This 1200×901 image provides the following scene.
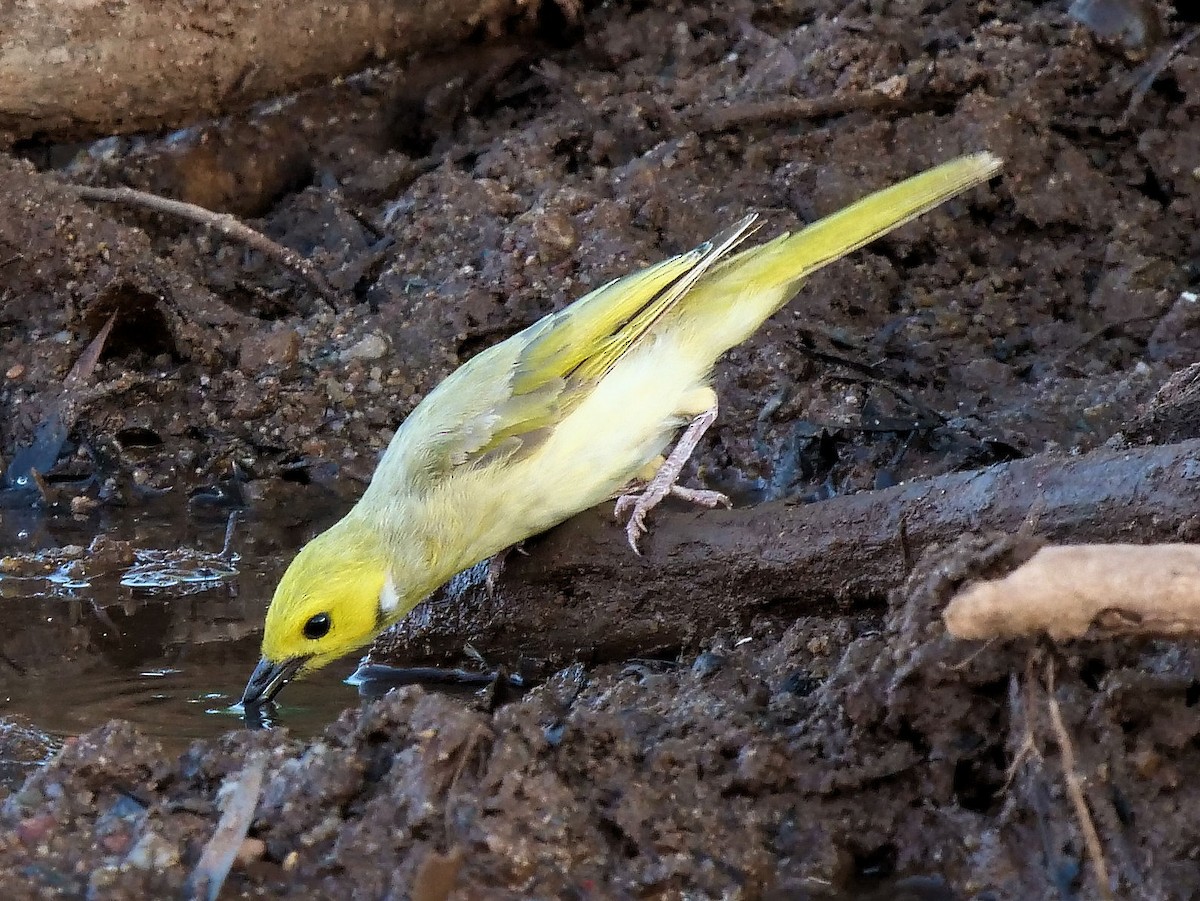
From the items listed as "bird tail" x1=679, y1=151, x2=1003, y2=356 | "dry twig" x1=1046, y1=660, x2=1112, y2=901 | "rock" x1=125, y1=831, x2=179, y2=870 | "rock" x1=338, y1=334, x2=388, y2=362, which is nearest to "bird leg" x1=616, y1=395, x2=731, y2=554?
"bird tail" x1=679, y1=151, x2=1003, y2=356

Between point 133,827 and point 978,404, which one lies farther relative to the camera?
point 978,404

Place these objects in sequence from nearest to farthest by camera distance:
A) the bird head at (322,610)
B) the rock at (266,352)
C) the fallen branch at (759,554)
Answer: the fallen branch at (759,554)
the bird head at (322,610)
the rock at (266,352)

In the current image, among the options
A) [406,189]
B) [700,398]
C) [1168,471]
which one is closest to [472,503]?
[700,398]

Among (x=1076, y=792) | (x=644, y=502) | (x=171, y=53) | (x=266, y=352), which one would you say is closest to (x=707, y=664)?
(x=644, y=502)

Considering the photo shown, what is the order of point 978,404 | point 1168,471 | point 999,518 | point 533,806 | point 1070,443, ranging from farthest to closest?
point 978,404 → point 1070,443 → point 999,518 → point 1168,471 → point 533,806

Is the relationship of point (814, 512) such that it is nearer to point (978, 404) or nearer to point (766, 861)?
point (766, 861)

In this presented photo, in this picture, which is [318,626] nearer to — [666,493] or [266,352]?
[666,493]

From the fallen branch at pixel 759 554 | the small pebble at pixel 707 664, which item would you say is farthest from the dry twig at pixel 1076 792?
the small pebble at pixel 707 664

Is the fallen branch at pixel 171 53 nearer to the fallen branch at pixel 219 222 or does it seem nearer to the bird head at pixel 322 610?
the fallen branch at pixel 219 222
